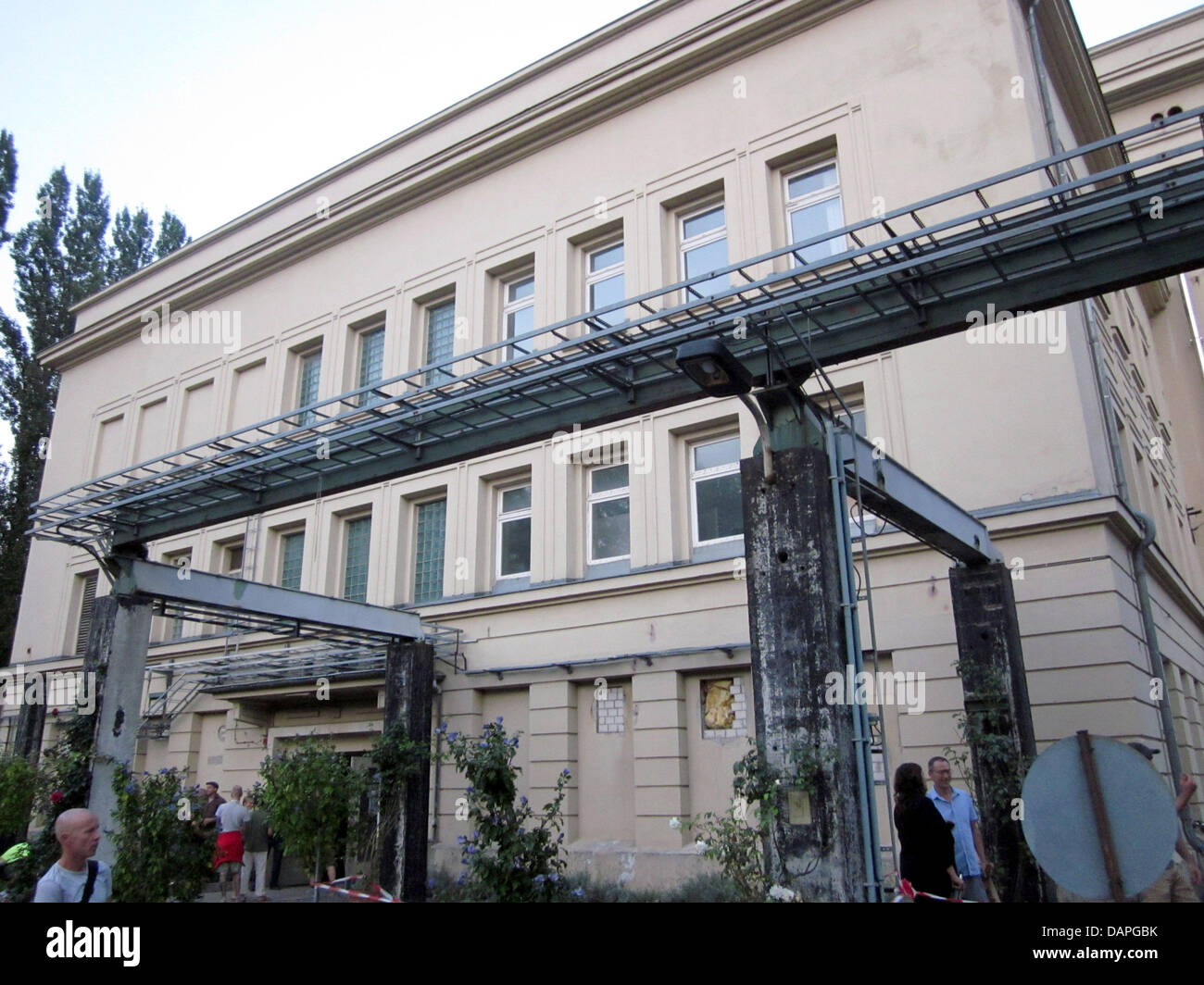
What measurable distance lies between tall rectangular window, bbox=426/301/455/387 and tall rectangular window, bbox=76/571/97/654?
1231 centimetres

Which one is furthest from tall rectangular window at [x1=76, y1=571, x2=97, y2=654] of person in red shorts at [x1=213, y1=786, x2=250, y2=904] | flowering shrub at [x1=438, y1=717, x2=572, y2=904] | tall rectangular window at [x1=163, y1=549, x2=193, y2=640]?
flowering shrub at [x1=438, y1=717, x2=572, y2=904]

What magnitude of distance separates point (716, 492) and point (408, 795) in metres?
6.43

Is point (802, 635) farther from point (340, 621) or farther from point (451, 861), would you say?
point (451, 861)

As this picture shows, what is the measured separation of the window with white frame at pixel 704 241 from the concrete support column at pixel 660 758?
660 cm

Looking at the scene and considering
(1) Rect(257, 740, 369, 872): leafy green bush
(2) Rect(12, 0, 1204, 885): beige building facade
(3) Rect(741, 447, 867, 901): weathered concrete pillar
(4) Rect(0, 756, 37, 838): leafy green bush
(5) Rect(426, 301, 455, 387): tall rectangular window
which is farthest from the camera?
(5) Rect(426, 301, 455, 387): tall rectangular window

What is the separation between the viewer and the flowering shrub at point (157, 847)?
10.1 metres

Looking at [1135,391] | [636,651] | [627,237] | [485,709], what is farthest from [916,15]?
[485,709]

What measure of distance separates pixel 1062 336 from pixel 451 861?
473 inches

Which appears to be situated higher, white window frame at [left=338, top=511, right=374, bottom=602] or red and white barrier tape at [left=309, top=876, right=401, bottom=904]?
white window frame at [left=338, top=511, right=374, bottom=602]

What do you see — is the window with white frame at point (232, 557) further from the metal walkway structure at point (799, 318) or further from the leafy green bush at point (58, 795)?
the metal walkway structure at point (799, 318)

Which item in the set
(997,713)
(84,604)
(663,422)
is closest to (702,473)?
(663,422)

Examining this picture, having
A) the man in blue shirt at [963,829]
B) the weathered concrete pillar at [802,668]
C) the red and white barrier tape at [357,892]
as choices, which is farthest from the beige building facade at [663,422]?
the weathered concrete pillar at [802,668]

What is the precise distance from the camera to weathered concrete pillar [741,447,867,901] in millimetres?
6355

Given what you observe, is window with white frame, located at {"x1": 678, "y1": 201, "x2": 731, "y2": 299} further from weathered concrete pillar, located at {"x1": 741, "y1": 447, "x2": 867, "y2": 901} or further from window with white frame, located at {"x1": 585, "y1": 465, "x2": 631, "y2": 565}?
weathered concrete pillar, located at {"x1": 741, "y1": 447, "x2": 867, "y2": 901}
